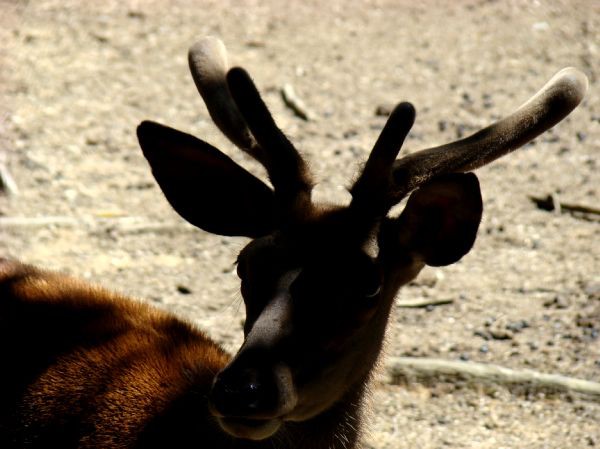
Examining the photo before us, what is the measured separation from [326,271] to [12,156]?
4.30 meters

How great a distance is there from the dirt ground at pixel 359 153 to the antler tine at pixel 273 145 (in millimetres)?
207

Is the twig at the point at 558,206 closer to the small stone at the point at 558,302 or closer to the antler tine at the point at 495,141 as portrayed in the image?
the small stone at the point at 558,302

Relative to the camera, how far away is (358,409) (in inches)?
152

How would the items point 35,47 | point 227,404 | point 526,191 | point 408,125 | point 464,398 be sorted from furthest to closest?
point 35,47, point 526,191, point 464,398, point 408,125, point 227,404

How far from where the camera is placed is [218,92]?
419cm

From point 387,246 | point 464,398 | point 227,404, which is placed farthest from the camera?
point 464,398

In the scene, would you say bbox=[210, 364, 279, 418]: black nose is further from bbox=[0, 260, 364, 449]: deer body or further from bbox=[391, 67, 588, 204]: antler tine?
bbox=[391, 67, 588, 204]: antler tine

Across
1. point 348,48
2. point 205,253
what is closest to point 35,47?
point 348,48

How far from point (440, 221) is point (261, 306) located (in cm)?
71

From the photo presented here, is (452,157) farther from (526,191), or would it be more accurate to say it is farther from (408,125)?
(526,191)

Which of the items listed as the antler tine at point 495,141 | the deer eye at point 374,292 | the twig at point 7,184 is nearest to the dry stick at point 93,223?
the twig at point 7,184

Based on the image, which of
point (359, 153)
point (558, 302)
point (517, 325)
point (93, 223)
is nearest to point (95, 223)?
point (93, 223)

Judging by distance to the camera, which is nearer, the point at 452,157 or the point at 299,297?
the point at 299,297

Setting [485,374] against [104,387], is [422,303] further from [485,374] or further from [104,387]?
[104,387]
